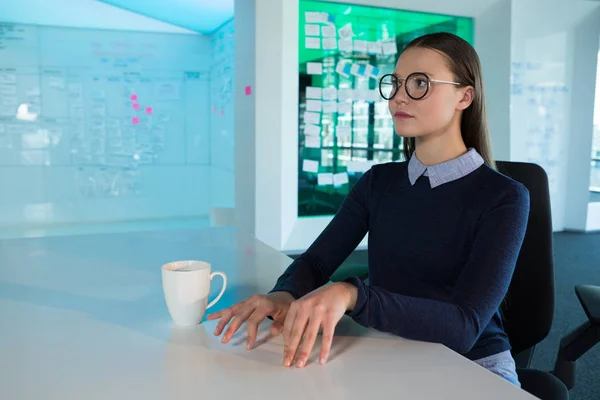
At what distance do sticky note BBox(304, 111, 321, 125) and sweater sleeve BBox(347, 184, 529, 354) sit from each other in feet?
12.3

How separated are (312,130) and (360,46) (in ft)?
2.94

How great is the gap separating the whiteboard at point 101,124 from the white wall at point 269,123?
167cm

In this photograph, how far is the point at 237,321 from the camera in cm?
91

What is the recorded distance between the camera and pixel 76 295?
1.12m

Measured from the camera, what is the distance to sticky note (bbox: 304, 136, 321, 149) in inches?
193

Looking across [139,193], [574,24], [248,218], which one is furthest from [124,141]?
[574,24]

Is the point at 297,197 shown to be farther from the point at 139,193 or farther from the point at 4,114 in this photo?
the point at 4,114

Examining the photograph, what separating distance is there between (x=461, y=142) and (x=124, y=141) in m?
5.42

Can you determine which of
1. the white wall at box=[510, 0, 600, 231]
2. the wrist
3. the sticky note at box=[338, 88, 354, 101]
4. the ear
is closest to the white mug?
the wrist

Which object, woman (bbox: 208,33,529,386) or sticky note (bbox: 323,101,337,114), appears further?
sticky note (bbox: 323,101,337,114)

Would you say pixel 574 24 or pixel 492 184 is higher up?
pixel 574 24

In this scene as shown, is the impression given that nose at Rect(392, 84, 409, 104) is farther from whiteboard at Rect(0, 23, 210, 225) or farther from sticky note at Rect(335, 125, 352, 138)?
whiteboard at Rect(0, 23, 210, 225)

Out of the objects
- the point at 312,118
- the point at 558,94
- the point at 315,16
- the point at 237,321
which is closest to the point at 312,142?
the point at 312,118

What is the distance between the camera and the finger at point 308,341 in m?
0.79
